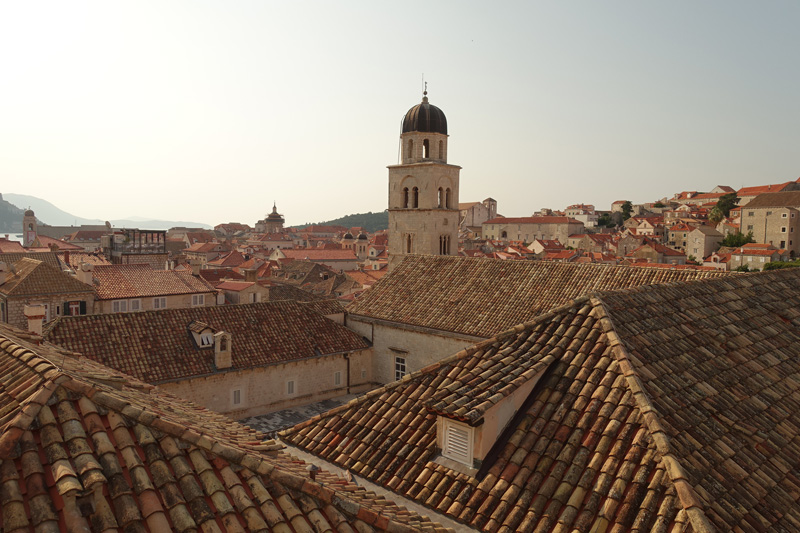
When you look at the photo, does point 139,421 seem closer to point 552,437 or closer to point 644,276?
point 552,437

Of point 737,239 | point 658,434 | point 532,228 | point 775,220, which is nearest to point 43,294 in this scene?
point 658,434

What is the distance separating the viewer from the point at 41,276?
2998 cm

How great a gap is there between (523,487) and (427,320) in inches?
632

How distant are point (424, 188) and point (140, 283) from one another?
1823cm

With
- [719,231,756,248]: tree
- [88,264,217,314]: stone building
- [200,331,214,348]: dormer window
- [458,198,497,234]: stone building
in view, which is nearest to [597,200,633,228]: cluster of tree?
[458,198,497,234]: stone building

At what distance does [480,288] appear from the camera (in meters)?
21.7

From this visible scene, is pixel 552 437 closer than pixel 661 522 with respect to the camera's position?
No

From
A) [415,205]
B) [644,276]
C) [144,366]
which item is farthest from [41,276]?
[644,276]

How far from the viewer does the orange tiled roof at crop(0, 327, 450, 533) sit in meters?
3.49

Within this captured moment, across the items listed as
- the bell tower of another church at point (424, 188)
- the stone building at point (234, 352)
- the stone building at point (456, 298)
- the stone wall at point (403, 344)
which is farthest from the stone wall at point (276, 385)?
the bell tower of another church at point (424, 188)

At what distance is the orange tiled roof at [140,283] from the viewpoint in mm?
31672

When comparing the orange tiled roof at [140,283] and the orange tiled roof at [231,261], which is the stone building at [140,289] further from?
the orange tiled roof at [231,261]

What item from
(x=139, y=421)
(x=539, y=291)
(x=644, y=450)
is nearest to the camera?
(x=139, y=421)

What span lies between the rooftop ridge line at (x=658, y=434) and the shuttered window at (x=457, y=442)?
1.86 m
